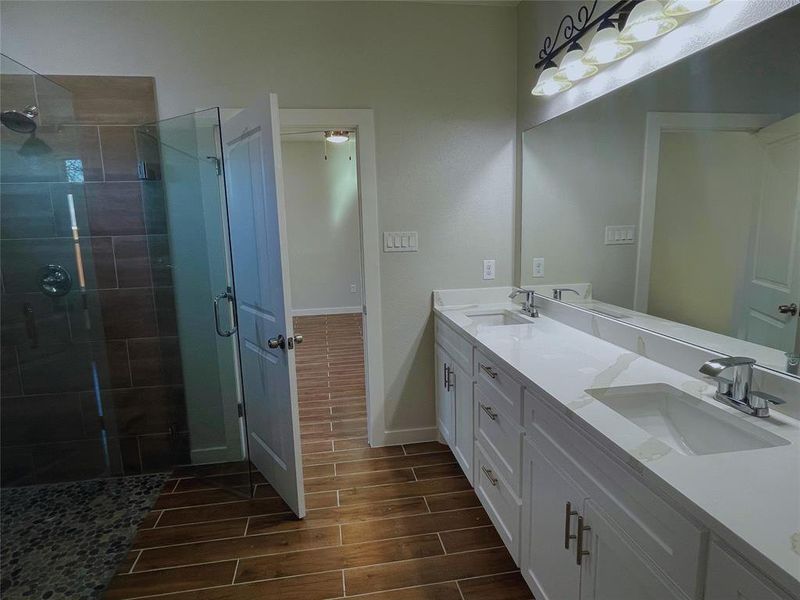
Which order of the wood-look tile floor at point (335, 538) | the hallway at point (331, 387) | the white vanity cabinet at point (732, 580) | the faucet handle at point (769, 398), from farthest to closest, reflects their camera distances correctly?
the hallway at point (331, 387), the wood-look tile floor at point (335, 538), the faucet handle at point (769, 398), the white vanity cabinet at point (732, 580)

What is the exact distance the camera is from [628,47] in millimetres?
1615

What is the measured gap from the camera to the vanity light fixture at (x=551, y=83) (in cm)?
201

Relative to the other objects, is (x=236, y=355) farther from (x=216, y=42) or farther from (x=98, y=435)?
(x=216, y=42)

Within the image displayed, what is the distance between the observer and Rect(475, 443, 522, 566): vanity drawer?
1643 mm

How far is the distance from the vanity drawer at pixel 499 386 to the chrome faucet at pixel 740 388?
57 centimetres

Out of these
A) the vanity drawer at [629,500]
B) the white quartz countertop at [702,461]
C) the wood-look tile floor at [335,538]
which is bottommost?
the wood-look tile floor at [335,538]

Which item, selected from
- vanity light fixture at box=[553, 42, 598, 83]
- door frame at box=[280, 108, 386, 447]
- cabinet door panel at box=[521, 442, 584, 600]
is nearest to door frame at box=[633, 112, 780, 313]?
vanity light fixture at box=[553, 42, 598, 83]

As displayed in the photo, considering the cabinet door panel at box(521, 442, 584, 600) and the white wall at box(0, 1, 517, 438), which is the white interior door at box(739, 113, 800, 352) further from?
the white wall at box(0, 1, 517, 438)

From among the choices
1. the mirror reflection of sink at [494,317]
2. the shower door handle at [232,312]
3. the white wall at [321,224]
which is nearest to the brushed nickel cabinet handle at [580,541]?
the mirror reflection of sink at [494,317]

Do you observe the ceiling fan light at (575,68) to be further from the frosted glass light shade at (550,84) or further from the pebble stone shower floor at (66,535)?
the pebble stone shower floor at (66,535)

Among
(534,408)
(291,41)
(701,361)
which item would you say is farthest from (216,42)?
(701,361)

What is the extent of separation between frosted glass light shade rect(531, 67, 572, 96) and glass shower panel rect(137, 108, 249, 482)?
1610 millimetres

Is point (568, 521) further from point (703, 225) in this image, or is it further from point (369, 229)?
point (369, 229)

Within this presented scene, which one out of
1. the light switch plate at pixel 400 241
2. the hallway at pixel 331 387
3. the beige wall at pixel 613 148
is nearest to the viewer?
the beige wall at pixel 613 148
